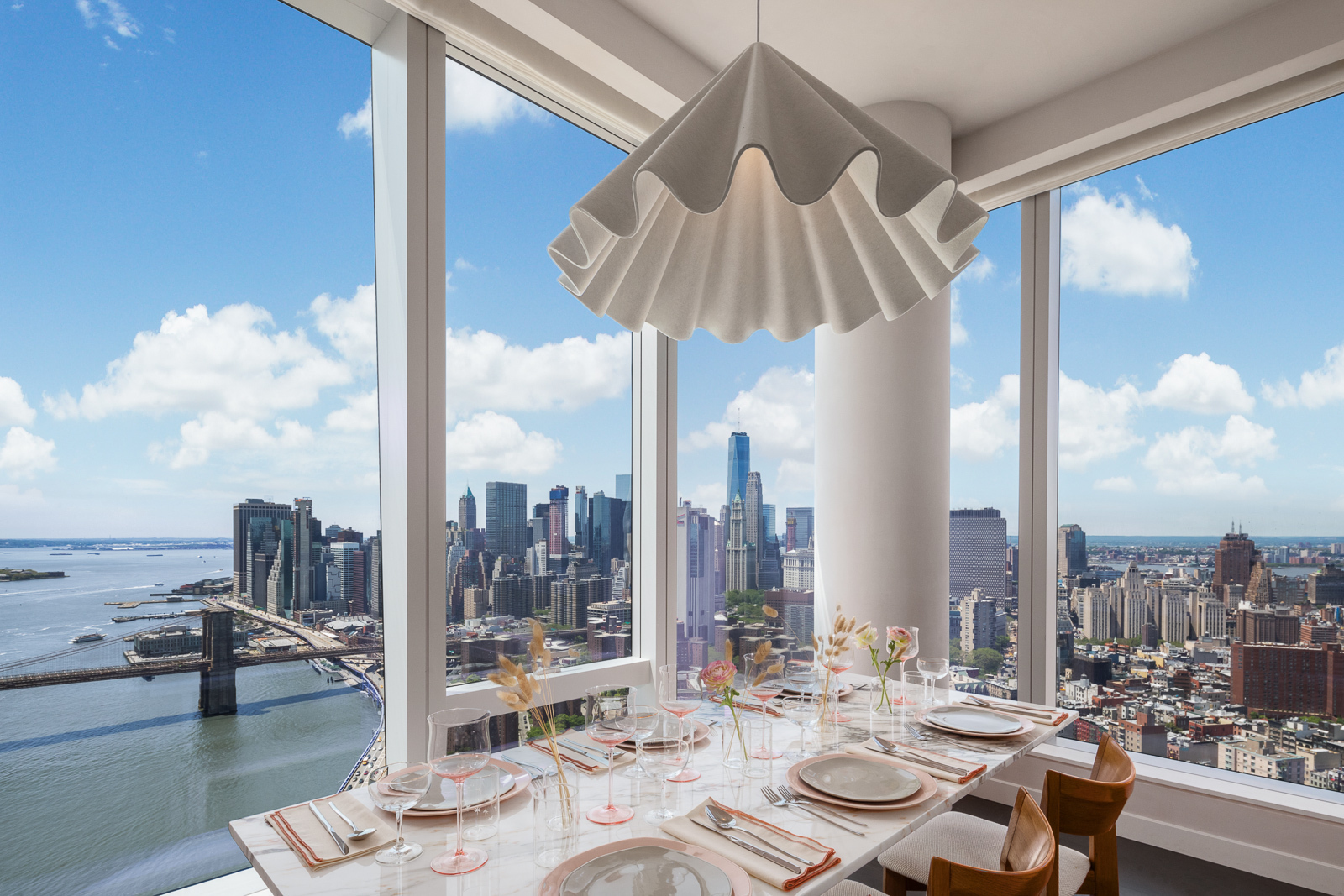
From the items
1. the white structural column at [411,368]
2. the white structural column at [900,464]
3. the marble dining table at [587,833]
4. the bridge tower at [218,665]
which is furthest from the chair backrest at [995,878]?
the white structural column at [900,464]

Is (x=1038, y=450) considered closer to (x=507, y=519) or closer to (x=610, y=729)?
(x=507, y=519)

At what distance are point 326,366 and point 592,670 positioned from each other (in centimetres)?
152

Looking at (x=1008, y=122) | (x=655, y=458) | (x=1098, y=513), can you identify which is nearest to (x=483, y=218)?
(x=655, y=458)

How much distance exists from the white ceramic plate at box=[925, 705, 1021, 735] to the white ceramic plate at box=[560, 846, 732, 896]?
42.2 inches

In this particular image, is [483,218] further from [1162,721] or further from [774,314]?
[1162,721]

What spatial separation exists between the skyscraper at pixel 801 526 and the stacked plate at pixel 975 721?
1.49m

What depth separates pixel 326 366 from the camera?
224cm

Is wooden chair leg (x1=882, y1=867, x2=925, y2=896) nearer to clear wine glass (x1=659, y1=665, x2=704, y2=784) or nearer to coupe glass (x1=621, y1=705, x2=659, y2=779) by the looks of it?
clear wine glass (x1=659, y1=665, x2=704, y2=784)

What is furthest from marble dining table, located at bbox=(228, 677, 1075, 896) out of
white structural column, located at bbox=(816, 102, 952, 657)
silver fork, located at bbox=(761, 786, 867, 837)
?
white structural column, located at bbox=(816, 102, 952, 657)

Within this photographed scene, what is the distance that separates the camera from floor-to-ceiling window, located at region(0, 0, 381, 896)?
5.86ft

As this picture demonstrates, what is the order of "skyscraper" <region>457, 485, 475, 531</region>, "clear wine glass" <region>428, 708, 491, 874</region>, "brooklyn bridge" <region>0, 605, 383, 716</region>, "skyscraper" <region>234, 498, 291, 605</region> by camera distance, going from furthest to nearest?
"skyscraper" <region>457, 485, 475, 531</region> < "skyscraper" <region>234, 498, 291, 605</region> < "brooklyn bridge" <region>0, 605, 383, 716</region> < "clear wine glass" <region>428, 708, 491, 874</region>

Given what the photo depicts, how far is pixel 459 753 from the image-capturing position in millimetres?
1346

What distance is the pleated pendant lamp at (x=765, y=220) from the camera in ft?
4.18

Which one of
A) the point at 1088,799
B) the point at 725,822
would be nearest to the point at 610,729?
the point at 725,822
